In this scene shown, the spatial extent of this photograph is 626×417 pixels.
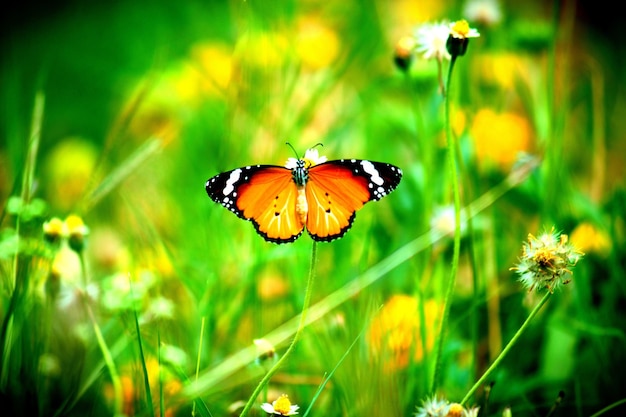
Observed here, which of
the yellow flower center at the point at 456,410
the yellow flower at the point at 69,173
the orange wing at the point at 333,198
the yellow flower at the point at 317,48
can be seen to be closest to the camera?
the yellow flower center at the point at 456,410

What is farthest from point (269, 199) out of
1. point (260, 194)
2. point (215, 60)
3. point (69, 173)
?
point (215, 60)

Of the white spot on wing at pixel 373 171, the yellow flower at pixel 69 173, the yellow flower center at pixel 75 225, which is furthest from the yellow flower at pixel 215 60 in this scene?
the white spot on wing at pixel 373 171

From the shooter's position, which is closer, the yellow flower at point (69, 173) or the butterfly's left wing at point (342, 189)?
the butterfly's left wing at point (342, 189)

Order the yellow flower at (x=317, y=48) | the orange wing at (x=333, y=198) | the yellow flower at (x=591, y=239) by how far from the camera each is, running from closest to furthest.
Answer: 1. the orange wing at (x=333, y=198)
2. the yellow flower at (x=591, y=239)
3. the yellow flower at (x=317, y=48)

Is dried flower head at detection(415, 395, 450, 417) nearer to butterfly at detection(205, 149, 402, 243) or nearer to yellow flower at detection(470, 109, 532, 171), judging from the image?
butterfly at detection(205, 149, 402, 243)

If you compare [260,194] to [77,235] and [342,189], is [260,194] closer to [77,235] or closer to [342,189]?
[342,189]

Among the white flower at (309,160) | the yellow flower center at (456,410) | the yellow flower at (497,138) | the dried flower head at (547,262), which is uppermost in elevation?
the yellow flower at (497,138)

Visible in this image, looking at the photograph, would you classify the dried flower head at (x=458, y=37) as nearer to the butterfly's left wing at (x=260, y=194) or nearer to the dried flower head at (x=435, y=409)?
the butterfly's left wing at (x=260, y=194)
